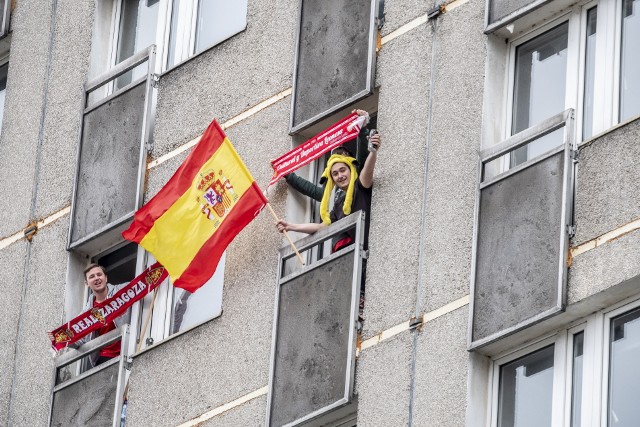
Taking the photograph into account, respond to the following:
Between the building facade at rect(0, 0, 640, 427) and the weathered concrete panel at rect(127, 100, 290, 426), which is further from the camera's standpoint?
the weathered concrete panel at rect(127, 100, 290, 426)

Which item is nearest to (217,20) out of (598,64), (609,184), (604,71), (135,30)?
(135,30)

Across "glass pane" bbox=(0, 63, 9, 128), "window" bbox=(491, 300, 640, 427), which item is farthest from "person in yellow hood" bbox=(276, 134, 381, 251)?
"glass pane" bbox=(0, 63, 9, 128)

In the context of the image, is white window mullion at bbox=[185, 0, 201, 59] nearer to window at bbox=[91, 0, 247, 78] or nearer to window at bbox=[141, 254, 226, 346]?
window at bbox=[91, 0, 247, 78]

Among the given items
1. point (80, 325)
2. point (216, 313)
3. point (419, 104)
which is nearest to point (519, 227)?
point (419, 104)

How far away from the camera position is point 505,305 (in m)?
20.0

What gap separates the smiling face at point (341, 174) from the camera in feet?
73.2

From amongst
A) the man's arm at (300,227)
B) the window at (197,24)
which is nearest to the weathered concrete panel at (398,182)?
the man's arm at (300,227)

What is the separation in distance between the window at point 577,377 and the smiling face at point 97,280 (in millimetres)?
5682

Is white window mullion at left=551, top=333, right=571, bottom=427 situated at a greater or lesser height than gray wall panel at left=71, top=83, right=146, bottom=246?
lesser

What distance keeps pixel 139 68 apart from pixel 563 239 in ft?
24.5

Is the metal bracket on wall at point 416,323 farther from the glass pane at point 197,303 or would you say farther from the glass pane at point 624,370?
the glass pane at point 197,303

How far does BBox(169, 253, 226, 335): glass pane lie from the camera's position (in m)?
23.5

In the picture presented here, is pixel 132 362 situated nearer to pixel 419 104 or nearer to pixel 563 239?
pixel 419 104

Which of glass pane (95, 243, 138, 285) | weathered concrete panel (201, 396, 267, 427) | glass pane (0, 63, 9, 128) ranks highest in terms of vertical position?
glass pane (0, 63, 9, 128)
